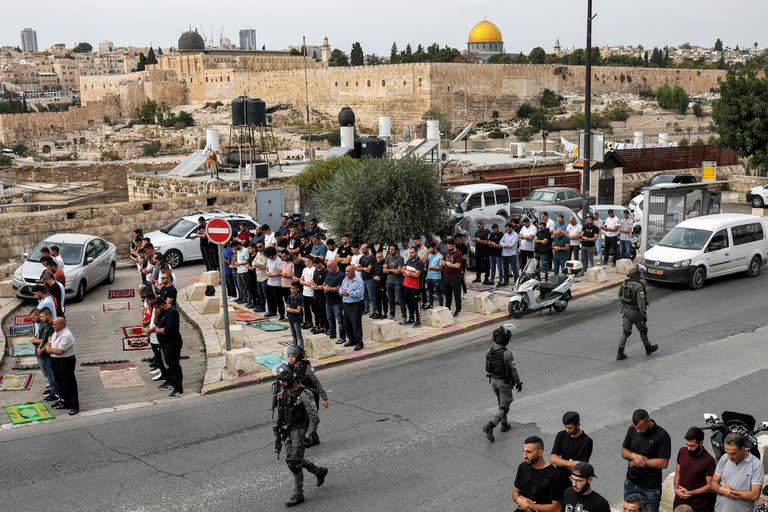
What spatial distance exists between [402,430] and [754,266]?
34.6 feet

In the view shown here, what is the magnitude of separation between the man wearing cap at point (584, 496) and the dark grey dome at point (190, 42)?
137323mm

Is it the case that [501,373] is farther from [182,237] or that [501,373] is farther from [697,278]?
[182,237]

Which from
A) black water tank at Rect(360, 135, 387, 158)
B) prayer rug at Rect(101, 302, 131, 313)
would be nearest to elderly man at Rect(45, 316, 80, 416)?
prayer rug at Rect(101, 302, 131, 313)

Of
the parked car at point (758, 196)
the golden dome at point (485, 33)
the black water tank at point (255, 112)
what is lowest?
the parked car at point (758, 196)

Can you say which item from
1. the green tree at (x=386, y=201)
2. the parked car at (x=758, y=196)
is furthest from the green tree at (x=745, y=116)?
the green tree at (x=386, y=201)

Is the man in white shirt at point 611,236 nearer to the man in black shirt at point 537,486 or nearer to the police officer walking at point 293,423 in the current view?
the police officer walking at point 293,423

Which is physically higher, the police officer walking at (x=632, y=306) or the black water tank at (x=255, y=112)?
the black water tank at (x=255, y=112)

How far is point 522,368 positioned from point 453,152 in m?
24.8

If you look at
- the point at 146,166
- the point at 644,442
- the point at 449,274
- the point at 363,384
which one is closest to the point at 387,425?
the point at 363,384

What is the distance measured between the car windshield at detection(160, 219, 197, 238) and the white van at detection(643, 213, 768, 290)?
32.4 feet

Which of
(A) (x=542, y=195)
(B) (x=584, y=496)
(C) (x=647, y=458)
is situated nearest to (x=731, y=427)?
(C) (x=647, y=458)

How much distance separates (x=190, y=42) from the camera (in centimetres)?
13562

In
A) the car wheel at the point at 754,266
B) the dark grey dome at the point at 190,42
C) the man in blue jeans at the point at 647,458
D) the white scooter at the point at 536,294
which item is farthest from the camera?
the dark grey dome at the point at 190,42

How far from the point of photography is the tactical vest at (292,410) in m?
7.50
